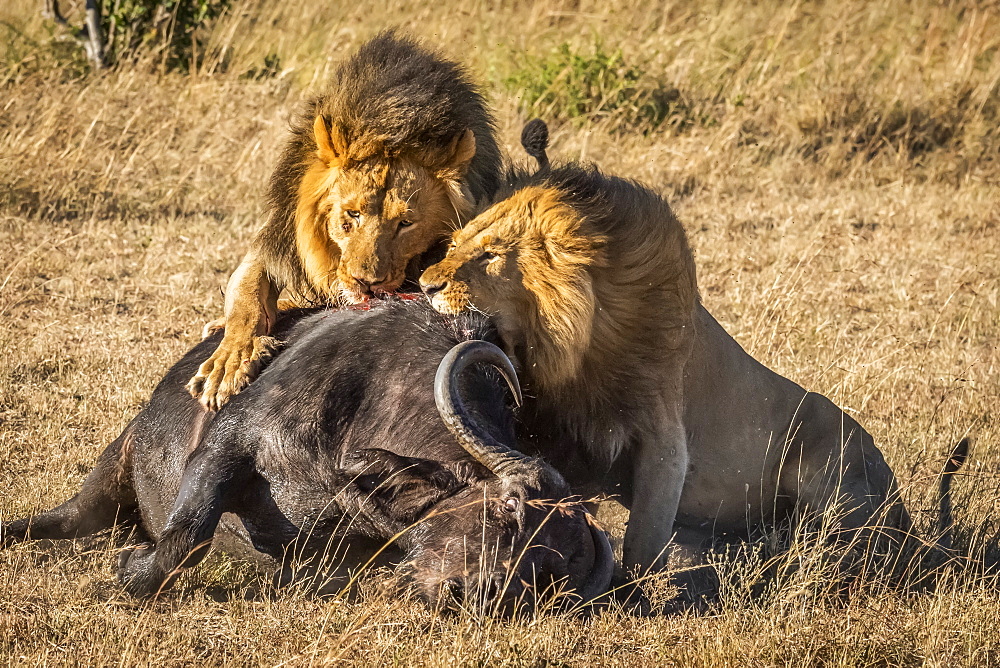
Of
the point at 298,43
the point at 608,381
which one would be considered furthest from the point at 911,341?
the point at 298,43

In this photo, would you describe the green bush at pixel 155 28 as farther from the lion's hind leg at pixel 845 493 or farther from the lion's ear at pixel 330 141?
the lion's hind leg at pixel 845 493

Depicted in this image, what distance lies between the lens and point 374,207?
3852 millimetres

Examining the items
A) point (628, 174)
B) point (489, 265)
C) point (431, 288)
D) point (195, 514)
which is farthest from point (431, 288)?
point (628, 174)

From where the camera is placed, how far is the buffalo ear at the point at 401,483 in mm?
3334

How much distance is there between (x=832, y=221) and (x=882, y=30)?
4.31m

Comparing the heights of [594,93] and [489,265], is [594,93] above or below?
below

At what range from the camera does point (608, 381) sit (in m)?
3.97

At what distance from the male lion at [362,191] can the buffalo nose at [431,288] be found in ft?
0.62

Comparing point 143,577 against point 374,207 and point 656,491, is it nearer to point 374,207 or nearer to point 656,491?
point 374,207

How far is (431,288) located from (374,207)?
14.9 inches

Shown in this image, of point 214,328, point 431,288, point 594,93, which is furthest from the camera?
point 594,93

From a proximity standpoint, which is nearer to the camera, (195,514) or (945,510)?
(195,514)

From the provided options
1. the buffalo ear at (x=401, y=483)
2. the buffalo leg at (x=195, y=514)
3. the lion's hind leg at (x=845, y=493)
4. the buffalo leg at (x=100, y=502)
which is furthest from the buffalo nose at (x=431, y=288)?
the lion's hind leg at (x=845, y=493)

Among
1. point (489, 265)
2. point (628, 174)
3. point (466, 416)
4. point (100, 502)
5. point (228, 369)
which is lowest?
point (100, 502)
